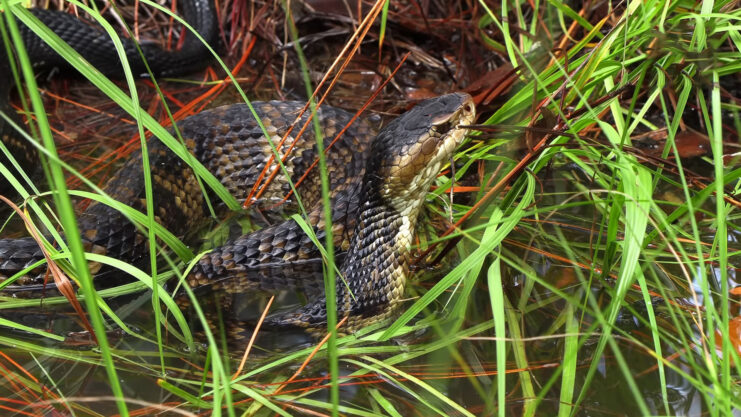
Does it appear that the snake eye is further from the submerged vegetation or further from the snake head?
the submerged vegetation

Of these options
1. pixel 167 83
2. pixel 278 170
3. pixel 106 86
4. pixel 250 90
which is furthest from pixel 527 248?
pixel 167 83

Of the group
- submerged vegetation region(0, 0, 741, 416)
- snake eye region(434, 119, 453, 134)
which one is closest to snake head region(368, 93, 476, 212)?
snake eye region(434, 119, 453, 134)

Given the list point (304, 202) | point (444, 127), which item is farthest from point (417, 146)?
point (304, 202)

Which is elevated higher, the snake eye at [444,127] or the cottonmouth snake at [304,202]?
the snake eye at [444,127]

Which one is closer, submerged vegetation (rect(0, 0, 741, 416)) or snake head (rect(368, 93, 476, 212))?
submerged vegetation (rect(0, 0, 741, 416))

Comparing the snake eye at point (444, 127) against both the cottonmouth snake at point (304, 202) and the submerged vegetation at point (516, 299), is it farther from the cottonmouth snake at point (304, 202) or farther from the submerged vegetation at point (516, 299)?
the submerged vegetation at point (516, 299)

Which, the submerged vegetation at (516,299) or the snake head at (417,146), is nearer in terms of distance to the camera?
the submerged vegetation at (516,299)

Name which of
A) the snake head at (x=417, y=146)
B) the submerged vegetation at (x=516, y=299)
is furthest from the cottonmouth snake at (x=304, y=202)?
the submerged vegetation at (x=516, y=299)
